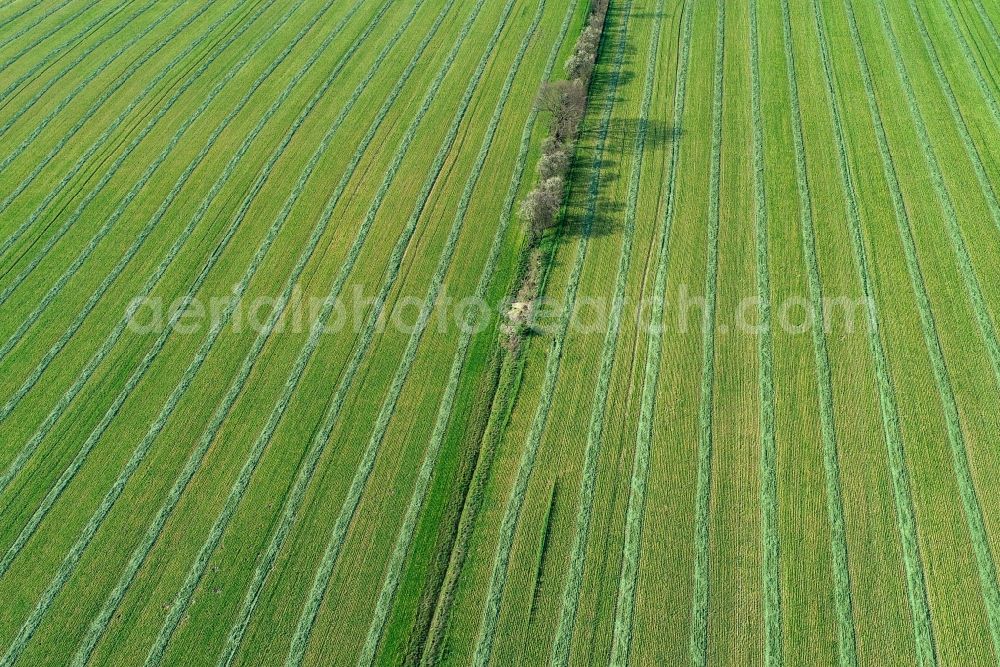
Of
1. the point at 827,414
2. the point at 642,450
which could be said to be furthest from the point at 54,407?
the point at 827,414

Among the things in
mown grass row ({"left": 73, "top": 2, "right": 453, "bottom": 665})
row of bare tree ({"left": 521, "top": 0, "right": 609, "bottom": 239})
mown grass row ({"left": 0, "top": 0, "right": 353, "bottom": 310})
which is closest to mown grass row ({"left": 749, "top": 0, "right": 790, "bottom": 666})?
row of bare tree ({"left": 521, "top": 0, "right": 609, "bottom": 239})

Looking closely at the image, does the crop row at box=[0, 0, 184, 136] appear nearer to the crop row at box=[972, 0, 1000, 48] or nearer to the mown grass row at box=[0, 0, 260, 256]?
the mown grass row at box=[0, 0, 260, 256]

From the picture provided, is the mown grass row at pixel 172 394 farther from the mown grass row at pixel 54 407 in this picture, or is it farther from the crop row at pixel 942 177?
the crop row at pixel 942 177

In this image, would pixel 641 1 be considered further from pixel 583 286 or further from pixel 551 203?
pixel 583 286

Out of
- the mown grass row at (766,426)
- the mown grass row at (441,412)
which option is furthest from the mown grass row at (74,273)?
the mown grass row at (766,426)

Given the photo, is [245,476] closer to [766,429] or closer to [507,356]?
[507,356]

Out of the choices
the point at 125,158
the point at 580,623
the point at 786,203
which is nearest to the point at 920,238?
the point at 786,203

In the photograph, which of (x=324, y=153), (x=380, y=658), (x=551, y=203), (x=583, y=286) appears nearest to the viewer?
(x=380, y=658)
